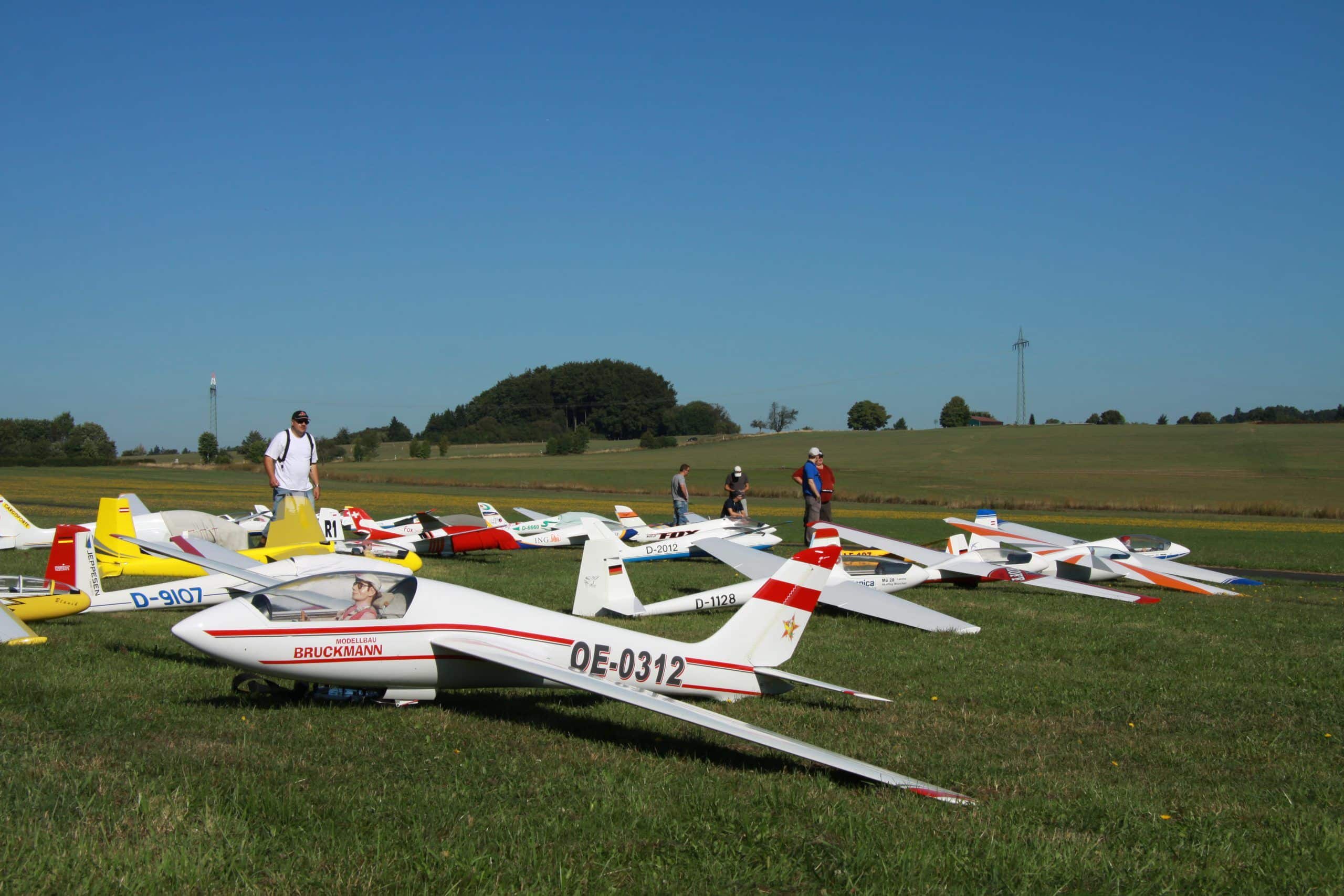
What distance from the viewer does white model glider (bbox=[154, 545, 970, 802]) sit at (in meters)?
6.62

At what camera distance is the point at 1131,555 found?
1563 cm

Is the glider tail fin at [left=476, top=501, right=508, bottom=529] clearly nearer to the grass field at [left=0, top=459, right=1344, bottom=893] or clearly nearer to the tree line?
the grass field at [left=0, top=459, right=1344, bottom=893]

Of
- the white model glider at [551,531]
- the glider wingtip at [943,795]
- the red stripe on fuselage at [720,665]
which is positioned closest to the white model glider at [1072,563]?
the white model glider at [551,531]

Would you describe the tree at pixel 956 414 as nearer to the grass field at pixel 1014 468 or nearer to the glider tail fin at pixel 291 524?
the grass field at pixel 1014 468

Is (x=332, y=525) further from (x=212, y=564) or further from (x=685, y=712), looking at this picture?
(x=685, y=712)

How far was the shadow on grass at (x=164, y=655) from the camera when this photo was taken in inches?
323

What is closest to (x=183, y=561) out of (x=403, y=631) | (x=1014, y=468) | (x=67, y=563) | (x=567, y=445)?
(x=67, y=563)

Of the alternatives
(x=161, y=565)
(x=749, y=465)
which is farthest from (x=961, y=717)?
(x=749, y=465)

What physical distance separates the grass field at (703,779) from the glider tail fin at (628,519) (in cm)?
1014

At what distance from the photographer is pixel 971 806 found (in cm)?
504

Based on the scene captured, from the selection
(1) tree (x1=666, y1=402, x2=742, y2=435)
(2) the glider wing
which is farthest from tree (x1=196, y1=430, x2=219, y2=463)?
(2) the glider wing

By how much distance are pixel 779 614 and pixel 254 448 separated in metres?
86.2

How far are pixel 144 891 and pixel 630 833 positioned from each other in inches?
80.4

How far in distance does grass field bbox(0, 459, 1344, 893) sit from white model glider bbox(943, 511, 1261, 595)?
422cm
